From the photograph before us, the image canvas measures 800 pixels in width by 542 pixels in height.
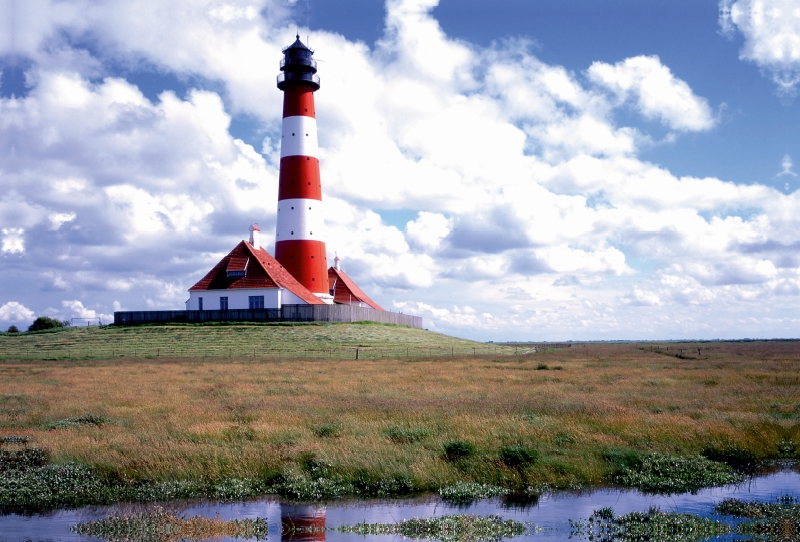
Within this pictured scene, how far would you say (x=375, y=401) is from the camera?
896 inches

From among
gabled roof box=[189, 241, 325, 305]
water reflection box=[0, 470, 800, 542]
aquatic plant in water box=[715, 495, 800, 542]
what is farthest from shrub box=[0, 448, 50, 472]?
gabled roof box=[189, 241, 325, 305]

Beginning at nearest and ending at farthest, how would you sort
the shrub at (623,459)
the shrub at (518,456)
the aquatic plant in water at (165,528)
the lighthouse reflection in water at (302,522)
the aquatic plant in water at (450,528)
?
the aquatic plant in water at (165,528)
the aquatic plant in water at (450,528)
the lighthouse reflection in water at (302,522)
the shrub at (518,456)
the shrub at (623,459)

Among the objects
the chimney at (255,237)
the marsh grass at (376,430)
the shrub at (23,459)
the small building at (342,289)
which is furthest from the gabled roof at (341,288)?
the shrub at (23,459)

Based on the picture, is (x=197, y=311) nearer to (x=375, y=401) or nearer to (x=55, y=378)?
(x=55, y=378)

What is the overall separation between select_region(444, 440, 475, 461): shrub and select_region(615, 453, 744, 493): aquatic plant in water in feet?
10.6

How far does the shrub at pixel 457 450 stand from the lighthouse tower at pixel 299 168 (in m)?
52.0

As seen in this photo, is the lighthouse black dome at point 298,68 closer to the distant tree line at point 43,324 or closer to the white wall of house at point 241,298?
the white wall of house at point 241,298

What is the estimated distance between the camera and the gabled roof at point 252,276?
6694 cm

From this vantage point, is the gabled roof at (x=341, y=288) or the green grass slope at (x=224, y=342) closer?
the green grass slope at (x=224, y=342)

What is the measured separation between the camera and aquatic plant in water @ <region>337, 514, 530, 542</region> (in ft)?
36.8

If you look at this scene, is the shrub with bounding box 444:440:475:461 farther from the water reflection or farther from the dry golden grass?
the water reflection

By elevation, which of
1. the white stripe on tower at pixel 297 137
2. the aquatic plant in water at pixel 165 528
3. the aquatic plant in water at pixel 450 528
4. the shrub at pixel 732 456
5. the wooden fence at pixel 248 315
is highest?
the white stripe on tower at pixel 297 137

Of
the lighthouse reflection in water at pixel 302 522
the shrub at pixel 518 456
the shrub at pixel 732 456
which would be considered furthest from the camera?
the shrub at pixel 732 456

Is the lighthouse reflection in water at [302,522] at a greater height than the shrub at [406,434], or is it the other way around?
the shrub at [406,434]
